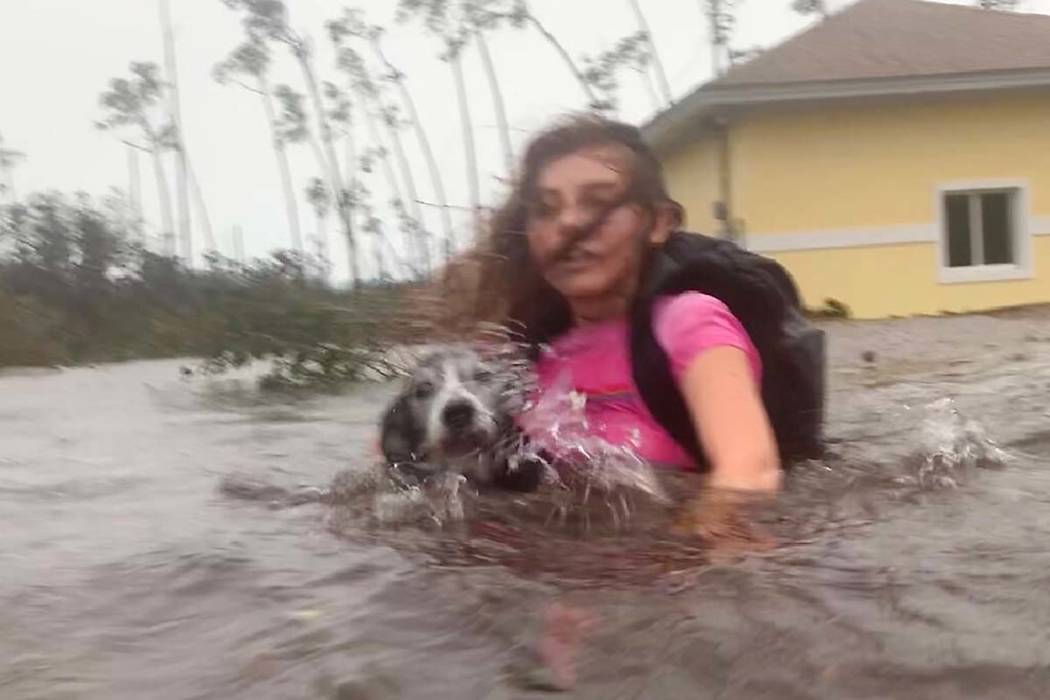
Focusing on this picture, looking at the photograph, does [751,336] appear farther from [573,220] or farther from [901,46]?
[901,46]

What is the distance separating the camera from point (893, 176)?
1415 cm

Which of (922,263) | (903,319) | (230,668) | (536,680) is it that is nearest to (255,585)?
(230,668)

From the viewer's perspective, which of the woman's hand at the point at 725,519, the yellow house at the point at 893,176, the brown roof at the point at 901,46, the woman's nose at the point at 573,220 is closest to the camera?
the woman's hand at the point at 725,519

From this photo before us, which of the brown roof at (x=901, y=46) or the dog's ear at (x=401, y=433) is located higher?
the brown roof at (x=901, y=46)

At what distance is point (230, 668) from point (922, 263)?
13.2m

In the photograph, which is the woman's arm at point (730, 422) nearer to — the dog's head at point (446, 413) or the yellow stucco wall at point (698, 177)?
the dog's head at point (446, 413)

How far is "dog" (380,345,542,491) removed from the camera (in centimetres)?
283

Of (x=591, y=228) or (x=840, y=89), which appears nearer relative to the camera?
(x=591, y=228)

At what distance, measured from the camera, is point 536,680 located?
1563 millimetres

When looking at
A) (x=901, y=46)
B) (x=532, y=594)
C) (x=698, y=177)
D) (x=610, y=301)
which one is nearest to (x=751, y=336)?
(x=610, y=301)

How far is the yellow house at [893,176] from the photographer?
1391 centimetres

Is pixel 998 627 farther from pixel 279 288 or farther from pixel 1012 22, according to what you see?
pixel 1012 22

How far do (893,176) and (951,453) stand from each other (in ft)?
36.3

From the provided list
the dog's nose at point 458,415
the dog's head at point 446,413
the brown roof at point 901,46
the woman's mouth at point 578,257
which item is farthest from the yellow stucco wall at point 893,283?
the dog's nose at point 458,415
